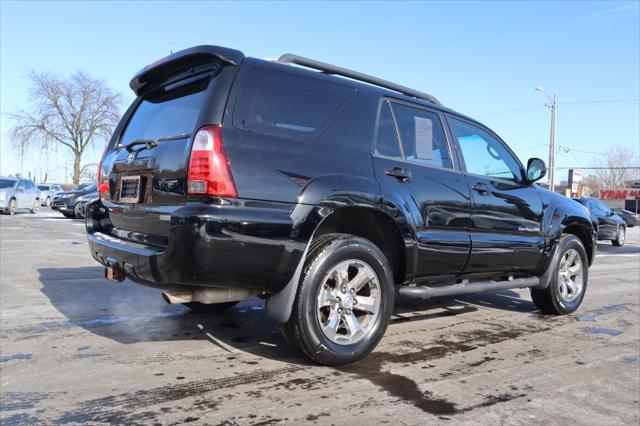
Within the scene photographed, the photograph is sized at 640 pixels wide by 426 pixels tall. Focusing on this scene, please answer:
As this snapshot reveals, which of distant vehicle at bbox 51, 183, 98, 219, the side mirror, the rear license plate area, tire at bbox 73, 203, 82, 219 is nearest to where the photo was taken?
the rear license plate area

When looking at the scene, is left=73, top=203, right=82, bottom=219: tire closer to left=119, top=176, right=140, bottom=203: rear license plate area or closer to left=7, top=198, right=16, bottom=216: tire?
left=7, top=198, right=16, bottom=216: tire

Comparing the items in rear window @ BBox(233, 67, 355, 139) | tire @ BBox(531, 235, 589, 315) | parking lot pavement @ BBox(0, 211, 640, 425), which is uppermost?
rear window @ BBox(233, 67, 355, 139)

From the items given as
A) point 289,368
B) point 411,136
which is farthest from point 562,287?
point 289,368

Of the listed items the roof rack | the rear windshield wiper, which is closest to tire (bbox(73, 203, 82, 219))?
the rear windshield wiper

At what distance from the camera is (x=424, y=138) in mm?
4316

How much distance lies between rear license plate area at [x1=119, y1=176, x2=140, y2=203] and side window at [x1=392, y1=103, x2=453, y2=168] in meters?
2.01

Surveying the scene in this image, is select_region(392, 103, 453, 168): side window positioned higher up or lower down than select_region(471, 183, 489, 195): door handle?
higher up

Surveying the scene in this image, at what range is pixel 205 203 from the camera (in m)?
3.00

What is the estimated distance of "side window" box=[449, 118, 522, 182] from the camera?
469 cm

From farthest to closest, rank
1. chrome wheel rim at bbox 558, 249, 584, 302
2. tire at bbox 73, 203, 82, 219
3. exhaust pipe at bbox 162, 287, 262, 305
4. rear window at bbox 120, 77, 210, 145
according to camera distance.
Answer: tire at bbox 73, 203, 82, 219
chrome wheel rim at bbox 558, 249, 584, 302
rear window at bbox 120, 77, 210, 145
exhaust pipe at bbox 162, 287, 262, 305

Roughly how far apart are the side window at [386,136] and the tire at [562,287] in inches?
97.0

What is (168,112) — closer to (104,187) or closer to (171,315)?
(104,187)

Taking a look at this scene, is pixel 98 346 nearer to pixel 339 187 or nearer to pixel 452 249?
pixel 339 187

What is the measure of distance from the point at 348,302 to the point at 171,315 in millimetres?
2086
